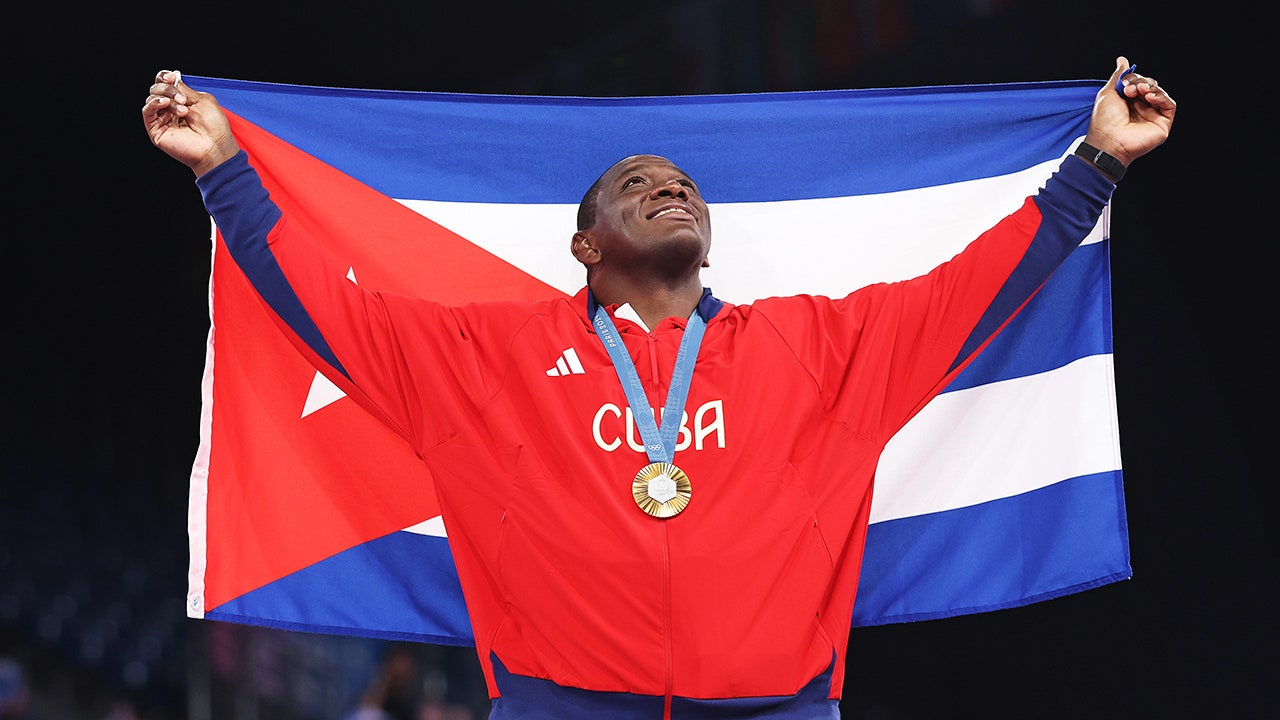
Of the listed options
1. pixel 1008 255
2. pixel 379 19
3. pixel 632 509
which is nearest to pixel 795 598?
pixel 632 509

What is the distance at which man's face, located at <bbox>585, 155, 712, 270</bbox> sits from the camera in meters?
2.40

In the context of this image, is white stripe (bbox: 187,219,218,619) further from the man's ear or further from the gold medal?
the gold medal

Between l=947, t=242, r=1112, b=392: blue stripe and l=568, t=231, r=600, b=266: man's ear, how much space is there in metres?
0.90

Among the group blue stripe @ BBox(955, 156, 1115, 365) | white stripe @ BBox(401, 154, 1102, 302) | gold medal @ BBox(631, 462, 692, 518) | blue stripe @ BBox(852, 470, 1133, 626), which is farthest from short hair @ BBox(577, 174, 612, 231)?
blue stripe @ BBox(852, 470, 1133, 626)

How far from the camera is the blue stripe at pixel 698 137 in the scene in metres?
2.83

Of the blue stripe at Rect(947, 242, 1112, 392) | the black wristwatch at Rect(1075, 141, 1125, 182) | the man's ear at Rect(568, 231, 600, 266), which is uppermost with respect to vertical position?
the black wristwatch at Rect(1075, 141, 1125, 182)

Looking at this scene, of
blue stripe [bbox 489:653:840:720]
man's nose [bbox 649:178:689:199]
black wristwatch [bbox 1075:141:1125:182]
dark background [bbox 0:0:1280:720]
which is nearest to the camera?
blue stripe [bbox 489:653:840:720]

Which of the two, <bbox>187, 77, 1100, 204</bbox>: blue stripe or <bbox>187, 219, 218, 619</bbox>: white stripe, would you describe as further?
<bbox>187, 77, 1100, 204</bbox>: blue stripe

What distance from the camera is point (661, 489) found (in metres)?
2.07

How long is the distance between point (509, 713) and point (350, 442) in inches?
32.2

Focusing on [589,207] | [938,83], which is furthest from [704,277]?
[938,83]

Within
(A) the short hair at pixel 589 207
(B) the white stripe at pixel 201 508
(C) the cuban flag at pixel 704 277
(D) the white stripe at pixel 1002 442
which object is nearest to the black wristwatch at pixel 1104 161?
(C) the cuban flag at pixel 704 277

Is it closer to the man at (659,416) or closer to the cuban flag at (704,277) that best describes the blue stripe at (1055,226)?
the man at (659,416)

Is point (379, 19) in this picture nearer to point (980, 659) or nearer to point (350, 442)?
point (350, 442)
